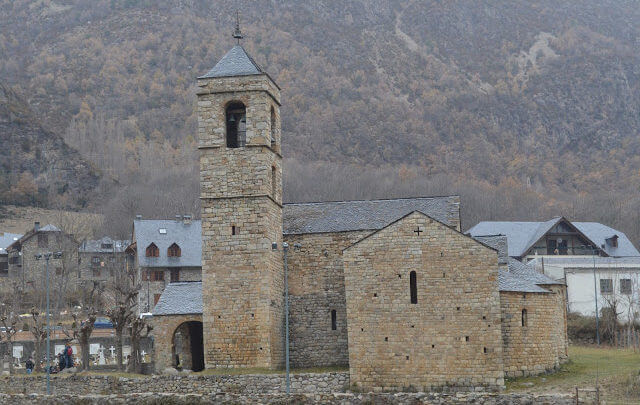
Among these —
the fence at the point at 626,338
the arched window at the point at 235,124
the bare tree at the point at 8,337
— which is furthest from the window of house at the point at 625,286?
the bare tree at the point at 8,337

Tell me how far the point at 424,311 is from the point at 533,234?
4466 centimetres

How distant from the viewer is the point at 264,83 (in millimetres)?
45344

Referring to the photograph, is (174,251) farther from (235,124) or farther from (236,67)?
(236,67)

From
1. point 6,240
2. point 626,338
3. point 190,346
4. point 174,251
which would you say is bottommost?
point 626,338

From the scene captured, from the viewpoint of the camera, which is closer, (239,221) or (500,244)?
(239,221)

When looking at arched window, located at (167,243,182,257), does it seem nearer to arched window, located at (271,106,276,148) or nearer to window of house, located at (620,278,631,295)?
window of house, located at (620,278,631,295)

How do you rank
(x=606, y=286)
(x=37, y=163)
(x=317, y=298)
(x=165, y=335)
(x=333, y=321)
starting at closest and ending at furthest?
(x=165, y=335) < (x=333, y=321) < (x=317, y=298) < (x=606, y=286) < (x=37, y=163)

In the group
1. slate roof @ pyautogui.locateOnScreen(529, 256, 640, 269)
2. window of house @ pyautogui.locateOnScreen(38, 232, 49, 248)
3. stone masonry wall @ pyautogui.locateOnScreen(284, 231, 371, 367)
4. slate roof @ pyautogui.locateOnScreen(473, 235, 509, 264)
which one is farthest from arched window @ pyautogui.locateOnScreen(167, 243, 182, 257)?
slate roof @ pyautogui.locateOnScreen(473, 235, 509, 264)

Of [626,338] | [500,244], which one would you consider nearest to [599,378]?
[500,244]

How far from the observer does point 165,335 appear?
46062 mm

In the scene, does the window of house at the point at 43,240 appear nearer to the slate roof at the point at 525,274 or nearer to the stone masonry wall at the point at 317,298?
the stone masonry wall at the point at 317,298

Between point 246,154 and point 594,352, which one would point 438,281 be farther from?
point 594,352

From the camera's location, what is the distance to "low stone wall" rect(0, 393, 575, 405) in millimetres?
35625

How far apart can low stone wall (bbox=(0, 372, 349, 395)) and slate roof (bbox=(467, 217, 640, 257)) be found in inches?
1618
